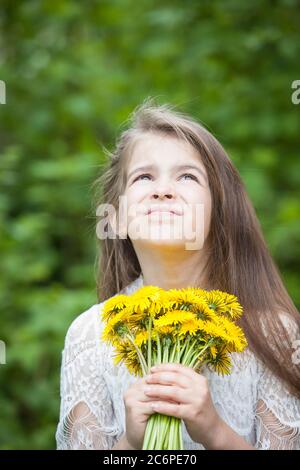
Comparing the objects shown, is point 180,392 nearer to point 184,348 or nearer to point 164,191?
point 184,348

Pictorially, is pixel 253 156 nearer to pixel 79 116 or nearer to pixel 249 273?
pixel 79 116

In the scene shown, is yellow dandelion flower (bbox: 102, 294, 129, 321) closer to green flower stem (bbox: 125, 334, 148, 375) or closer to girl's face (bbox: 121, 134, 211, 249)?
green flower stem (bbox: 125, 334, 148, 375)

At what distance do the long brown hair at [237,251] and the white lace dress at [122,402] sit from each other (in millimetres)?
49

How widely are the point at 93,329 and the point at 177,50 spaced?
2241 mm

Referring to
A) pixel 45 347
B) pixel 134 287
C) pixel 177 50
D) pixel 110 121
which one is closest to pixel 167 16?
pixel 177 50

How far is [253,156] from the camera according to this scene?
A: 11.4 feet

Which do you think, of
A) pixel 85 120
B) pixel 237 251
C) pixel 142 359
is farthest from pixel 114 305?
pixel 85 120

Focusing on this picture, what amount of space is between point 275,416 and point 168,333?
524 millimetres

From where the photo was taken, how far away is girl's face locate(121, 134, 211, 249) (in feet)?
5.25

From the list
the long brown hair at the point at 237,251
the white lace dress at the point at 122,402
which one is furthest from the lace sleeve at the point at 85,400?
the long brown hair at the point at 237,251

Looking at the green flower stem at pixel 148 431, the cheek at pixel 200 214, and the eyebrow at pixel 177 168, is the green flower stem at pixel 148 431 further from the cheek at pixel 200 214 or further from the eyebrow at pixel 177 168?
the eyebrow at pixel 177 168

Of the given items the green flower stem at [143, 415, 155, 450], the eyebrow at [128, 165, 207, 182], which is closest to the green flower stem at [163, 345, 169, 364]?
the green flower stem at [143, 415, 155, 450]

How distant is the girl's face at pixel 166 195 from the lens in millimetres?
1602

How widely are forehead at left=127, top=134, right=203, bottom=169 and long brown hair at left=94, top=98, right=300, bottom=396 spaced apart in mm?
19
